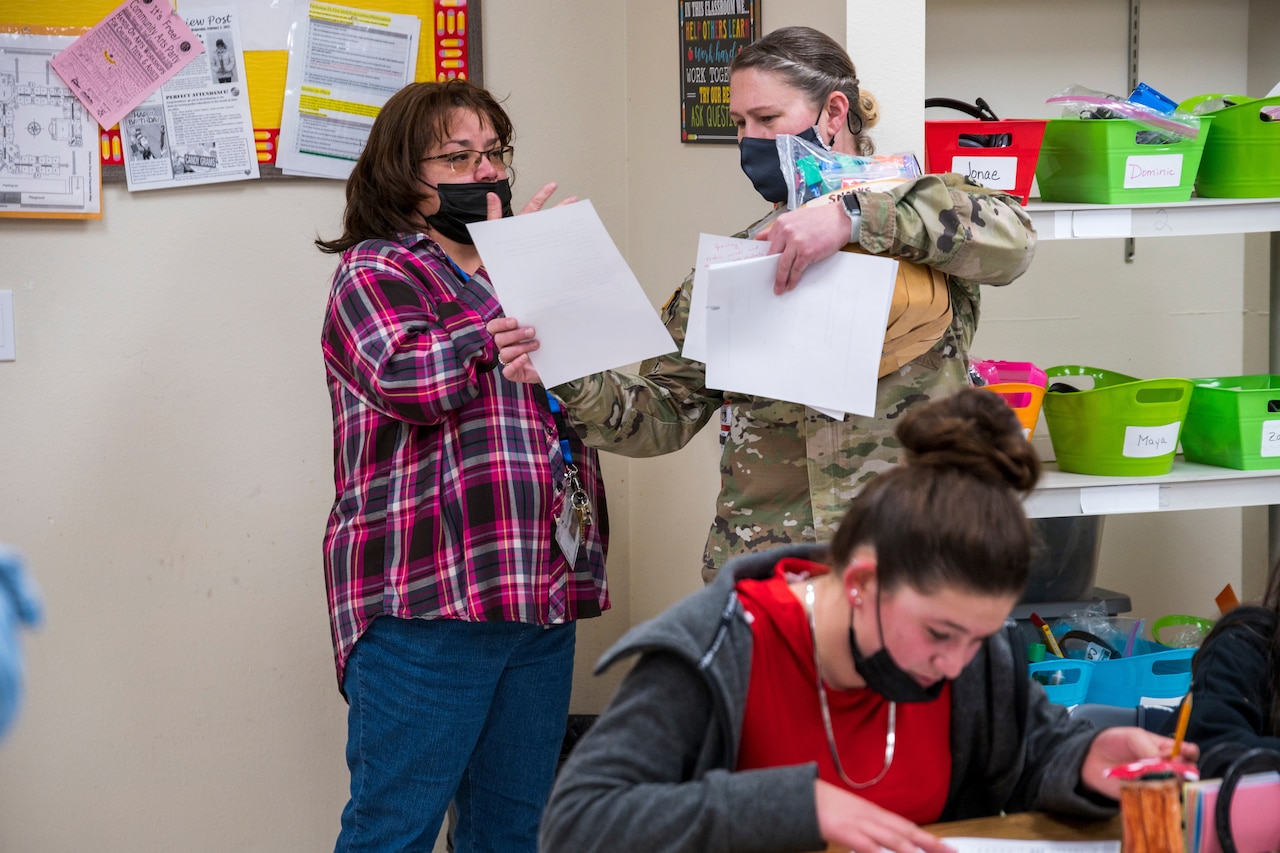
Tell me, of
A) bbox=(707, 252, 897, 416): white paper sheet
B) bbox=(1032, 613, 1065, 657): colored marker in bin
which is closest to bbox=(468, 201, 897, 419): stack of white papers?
bbox=(707, 252, 897, 416): white paper sheet

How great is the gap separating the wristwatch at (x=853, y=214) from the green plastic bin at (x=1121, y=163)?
70 cm

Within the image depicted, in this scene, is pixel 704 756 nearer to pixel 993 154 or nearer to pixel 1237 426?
pixel 993 154

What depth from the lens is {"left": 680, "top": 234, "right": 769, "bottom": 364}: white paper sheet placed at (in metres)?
Answer: 1.71

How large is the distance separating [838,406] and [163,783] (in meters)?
1.80

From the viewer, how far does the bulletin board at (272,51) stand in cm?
239

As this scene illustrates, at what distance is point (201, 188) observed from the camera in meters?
2.51

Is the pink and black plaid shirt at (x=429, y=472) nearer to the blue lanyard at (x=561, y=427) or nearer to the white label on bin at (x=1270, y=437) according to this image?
the blue lanyard at (x=561, y=427)

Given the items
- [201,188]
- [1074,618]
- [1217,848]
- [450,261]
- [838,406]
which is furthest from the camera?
[201,188]

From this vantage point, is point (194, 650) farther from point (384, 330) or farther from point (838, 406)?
point (838, 406)

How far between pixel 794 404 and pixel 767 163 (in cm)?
36

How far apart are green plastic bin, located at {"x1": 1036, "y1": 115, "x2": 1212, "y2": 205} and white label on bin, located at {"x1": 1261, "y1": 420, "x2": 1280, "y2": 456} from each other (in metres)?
0.44

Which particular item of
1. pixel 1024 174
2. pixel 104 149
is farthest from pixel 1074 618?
pixel 104 149

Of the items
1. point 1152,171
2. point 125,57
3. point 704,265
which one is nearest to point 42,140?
point 125,57

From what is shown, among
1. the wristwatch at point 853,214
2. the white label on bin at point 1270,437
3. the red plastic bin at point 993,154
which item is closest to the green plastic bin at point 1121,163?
the red plastic bin at point 993,154
